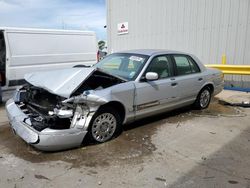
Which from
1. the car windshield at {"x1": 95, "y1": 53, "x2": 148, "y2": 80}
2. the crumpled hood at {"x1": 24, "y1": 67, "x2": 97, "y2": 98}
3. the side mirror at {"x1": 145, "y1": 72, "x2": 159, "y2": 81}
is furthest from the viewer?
the car windshield at {"x1": 95, "y1": 53, "x2": 148, "y2": 80}

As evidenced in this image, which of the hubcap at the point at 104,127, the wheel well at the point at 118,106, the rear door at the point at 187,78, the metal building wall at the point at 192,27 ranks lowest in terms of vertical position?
the hubcap at the point at 104,127

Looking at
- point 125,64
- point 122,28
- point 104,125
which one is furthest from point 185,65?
point 122,28

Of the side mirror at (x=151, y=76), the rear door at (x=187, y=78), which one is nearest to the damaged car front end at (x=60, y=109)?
the side mirror at (x=151, y=76)

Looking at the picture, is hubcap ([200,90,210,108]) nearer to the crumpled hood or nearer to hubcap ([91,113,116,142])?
hubcap ([91,113,116,142])

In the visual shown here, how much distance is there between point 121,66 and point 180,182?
2736 millimetres

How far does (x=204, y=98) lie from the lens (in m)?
6.61

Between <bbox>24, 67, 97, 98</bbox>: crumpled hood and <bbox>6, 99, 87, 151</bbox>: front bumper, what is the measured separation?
54 cm

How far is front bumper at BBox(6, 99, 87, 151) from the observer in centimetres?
369

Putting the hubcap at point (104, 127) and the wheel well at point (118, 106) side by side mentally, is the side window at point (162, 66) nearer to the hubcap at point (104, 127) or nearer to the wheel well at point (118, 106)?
the wheel well at point (118, 106)

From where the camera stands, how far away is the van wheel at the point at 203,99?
21.2ft

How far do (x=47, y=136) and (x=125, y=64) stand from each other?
2.27 metres

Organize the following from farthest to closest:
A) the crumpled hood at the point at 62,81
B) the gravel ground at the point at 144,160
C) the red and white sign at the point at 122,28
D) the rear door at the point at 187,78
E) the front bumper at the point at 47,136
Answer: the red and white sign at the point at 122,28 → the rear door at the point at 187,78 → the crumpled hood at the point at 62,81 → the front bumper at the point at 47,136 → the gravel ground at the point at 144,160

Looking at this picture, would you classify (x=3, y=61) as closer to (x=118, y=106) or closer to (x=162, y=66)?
(x=118, y=106)

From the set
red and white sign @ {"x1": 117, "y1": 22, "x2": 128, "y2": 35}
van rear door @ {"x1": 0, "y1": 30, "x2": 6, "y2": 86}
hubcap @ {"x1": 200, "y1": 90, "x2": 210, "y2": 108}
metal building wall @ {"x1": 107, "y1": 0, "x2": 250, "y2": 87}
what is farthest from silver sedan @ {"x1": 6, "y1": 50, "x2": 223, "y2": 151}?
red and white sign @ {"x1": 117, "y1": 22, "x2": 128, "y2": 35}
